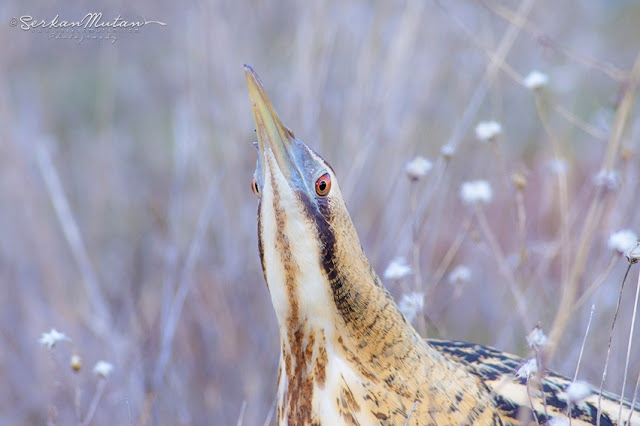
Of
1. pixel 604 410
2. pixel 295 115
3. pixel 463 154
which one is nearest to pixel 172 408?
pixel 295 115

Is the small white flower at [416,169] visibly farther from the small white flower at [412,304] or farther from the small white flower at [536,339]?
the small white flower at [536,339]

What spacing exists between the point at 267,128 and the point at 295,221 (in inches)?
7.8

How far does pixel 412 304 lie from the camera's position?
2.48m

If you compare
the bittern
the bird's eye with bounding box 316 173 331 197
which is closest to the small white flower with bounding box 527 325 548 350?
the bittern

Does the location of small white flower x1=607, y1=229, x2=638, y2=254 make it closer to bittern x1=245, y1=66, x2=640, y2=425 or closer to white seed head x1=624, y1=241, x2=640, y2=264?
white seed head x1=624, y1=241, x2=640, y2=264

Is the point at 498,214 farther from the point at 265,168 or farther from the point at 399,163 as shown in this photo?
the point at 265,168

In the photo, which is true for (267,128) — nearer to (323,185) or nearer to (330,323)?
(323,185)

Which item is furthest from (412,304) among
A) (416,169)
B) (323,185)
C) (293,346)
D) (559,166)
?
(323,185)

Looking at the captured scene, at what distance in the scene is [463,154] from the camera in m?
4.19

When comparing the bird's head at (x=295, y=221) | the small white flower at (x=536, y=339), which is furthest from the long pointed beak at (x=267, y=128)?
the small white flower at (x=536, y=339)

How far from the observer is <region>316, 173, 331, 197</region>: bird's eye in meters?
1.73

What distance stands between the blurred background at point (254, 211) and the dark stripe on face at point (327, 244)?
652 mm

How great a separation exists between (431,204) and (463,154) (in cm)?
44

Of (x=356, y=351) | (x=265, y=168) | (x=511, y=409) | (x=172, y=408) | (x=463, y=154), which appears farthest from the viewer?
(x=463, y=154)
